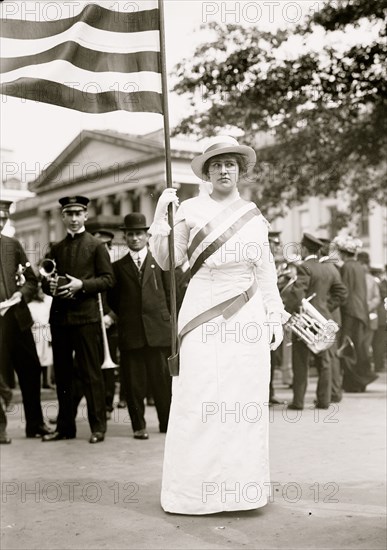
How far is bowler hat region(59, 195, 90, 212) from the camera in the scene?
8164mm

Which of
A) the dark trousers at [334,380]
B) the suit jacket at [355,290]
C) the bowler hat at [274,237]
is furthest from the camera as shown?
the suit jacket at [355,290]

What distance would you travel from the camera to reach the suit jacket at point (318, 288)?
10400 millimetres

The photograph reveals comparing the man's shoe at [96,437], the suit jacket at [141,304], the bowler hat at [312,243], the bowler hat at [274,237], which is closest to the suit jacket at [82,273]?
the suit jacket at [141,304]

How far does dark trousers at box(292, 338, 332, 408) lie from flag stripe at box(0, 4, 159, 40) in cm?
537

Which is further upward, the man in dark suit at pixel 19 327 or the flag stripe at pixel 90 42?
the flag stripe at pixel 90 42

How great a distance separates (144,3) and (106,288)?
3.23 metres

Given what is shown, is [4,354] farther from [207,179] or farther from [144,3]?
[144,3]

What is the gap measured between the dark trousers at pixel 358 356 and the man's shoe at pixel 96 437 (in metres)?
4.77

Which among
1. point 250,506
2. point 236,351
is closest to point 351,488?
point 250,506

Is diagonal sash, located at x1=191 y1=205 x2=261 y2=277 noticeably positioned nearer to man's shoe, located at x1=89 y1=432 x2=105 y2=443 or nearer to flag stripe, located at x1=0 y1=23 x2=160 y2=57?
flag stripe, located at x1=0 y1=23 x2=160 y2=57

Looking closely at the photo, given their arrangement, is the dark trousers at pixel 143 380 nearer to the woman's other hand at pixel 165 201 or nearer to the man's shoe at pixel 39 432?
the man's shoe at pixel 39 432

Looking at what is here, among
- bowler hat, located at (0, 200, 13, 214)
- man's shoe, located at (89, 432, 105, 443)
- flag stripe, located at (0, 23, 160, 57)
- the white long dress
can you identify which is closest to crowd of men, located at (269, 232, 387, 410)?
man's shoe, located at (89, 432, 105, 443)

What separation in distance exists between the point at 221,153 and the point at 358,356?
6.93 metres

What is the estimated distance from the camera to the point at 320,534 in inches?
186
